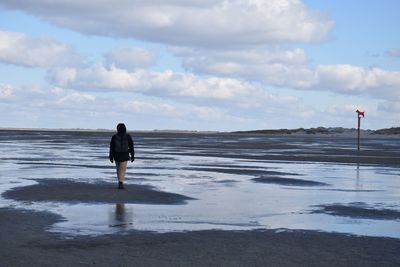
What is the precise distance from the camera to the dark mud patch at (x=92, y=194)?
16484 millimetres

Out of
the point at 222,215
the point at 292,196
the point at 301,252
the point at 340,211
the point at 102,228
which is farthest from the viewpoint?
the point at 292,196

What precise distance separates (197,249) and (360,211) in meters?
6.03

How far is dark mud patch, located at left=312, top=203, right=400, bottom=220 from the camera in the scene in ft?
47.0

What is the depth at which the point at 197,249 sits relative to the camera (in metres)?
10.2

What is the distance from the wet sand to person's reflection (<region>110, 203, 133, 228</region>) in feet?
3.56

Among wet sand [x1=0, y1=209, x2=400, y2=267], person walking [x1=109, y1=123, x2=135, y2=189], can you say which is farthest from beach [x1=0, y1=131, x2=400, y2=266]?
person walking [x1=109, y1=123, x2=135, y2=189]

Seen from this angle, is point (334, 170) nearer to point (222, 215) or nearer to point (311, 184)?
point (311, 184)

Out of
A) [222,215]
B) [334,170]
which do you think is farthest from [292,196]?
[334,170]

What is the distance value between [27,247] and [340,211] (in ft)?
24.5

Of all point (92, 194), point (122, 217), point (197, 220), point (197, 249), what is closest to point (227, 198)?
point (92, 194)

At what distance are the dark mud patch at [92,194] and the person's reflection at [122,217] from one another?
116cm

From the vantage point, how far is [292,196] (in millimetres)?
18016

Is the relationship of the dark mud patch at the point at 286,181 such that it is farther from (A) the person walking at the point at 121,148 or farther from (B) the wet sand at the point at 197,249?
(B) the wet sand at the point at 197,249

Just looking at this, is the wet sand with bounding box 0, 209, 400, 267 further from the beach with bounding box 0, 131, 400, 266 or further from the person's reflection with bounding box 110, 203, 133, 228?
the person's reflection with bounding box 110, 203, 133, 228
